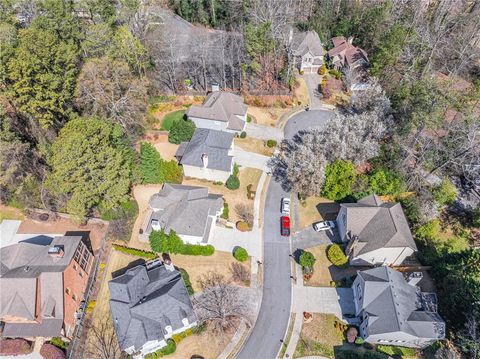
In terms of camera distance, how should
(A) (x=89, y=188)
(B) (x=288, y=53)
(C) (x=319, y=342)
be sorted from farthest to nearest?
(B) (x=288, y=53), (A) (x=89, y=188), (C) (x=319, y=342)

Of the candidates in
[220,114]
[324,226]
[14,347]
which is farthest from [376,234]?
[14,347]

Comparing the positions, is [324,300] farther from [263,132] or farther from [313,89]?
[313,89]

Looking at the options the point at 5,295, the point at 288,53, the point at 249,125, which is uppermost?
the point at 288,53

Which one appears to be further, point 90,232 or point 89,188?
Answer: point 90,232

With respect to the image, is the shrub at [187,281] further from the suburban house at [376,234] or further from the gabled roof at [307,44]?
the gabled roof at [307,44]

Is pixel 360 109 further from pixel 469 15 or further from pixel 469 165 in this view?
pixel 469 15

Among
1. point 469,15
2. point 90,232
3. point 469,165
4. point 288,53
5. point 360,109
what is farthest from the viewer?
point 469,15

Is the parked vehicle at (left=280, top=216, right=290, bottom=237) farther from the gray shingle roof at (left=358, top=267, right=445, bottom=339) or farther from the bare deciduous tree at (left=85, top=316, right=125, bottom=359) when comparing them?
the bare deciduous tree at (left=85, top=316, right=125, bottom=359)

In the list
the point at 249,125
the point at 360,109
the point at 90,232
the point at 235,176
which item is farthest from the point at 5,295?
the point at 360,109
